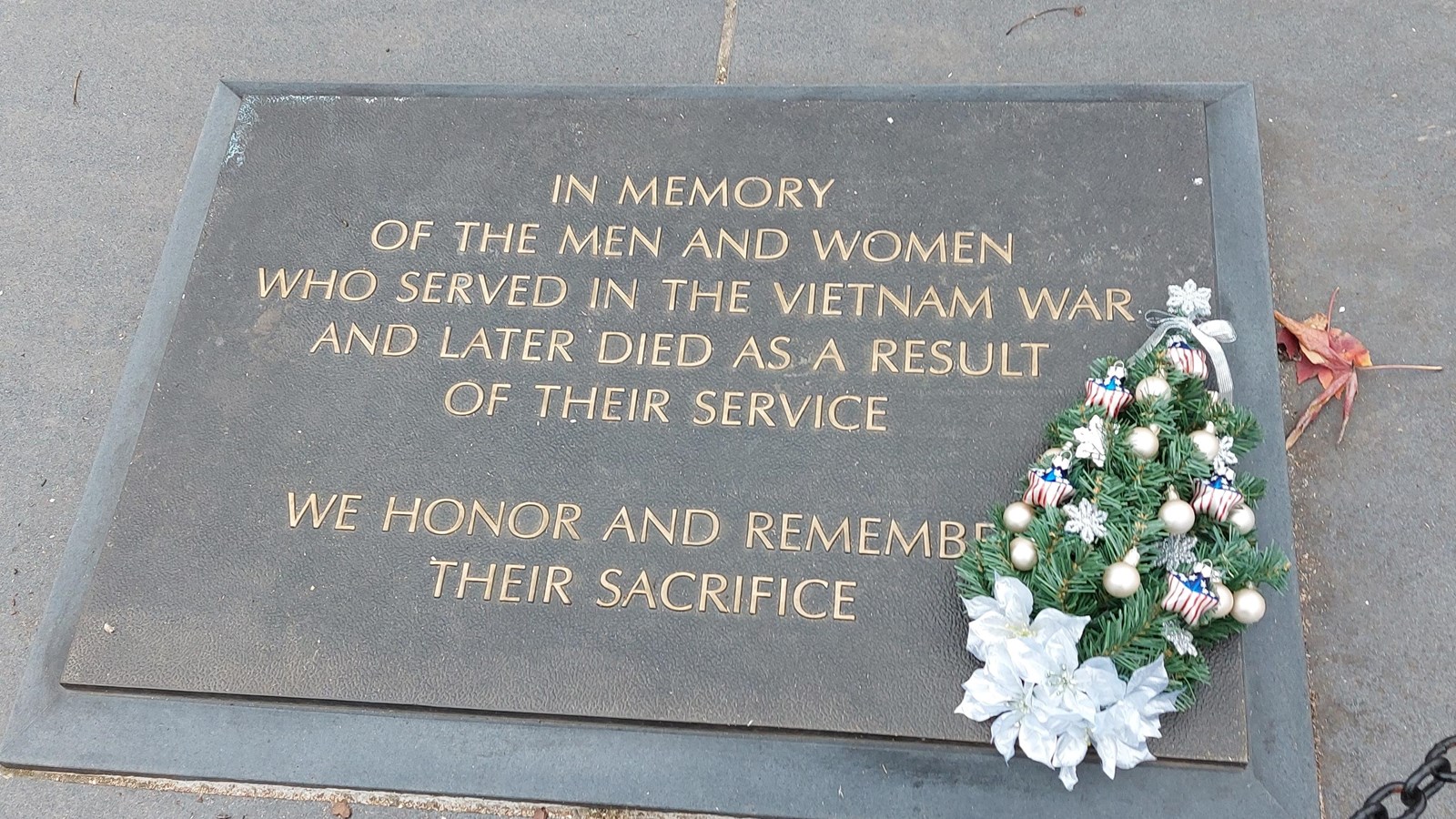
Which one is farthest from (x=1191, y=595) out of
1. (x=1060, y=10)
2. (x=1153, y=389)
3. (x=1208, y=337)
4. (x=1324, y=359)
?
(x=1060, y=10)

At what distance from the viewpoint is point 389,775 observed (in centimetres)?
217

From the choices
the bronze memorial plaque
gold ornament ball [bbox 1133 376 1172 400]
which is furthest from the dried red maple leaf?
gold ornament ball [bbox 1133 376 1172 400]

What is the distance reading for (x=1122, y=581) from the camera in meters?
1.85

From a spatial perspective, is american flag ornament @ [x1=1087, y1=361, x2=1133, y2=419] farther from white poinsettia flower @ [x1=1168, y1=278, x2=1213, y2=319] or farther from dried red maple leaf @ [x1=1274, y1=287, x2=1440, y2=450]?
dried red maple leaf @ [x1=1274, y1=287, x2=1440, y2=450]

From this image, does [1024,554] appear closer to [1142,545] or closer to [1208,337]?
[1142,545]

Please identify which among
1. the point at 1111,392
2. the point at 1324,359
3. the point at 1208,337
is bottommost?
the point at 1111,392

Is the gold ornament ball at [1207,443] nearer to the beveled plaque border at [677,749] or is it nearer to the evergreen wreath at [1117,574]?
the evergreen wreath at [1117,574]

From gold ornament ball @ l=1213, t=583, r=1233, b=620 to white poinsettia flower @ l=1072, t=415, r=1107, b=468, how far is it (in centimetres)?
32

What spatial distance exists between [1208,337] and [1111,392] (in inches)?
11.2

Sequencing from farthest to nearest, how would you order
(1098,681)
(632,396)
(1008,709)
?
(632,396) < (1008,709) < (1098,681)

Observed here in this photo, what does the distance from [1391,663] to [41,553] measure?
11.1 ft

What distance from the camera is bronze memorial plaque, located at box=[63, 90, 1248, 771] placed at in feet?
7.16

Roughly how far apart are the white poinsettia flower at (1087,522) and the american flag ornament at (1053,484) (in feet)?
0.18

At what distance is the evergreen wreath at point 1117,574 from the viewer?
185 centimetres
